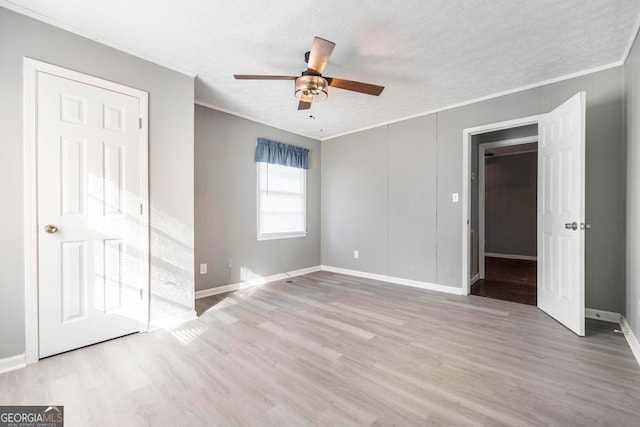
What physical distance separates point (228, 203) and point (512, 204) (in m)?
6.95

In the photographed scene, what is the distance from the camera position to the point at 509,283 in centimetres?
435

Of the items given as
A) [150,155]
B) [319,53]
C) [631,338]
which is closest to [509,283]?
[631,338]

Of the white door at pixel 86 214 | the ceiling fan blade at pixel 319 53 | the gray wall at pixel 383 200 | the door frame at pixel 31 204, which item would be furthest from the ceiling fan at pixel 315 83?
the gray wall at pixel 383 200

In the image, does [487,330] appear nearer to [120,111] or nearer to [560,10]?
[560,10]

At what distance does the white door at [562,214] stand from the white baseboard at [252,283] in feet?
11.0

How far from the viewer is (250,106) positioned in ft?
12.1

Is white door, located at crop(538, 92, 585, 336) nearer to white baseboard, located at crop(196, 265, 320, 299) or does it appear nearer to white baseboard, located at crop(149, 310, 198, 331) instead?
white baseboard, located at crop(196, 265, 320, 299)

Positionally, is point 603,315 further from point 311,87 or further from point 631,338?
point 311,87

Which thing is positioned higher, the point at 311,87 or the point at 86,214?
the point at 311,87

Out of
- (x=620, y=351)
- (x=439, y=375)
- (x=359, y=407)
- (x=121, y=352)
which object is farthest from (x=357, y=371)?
(x=620, y=351)

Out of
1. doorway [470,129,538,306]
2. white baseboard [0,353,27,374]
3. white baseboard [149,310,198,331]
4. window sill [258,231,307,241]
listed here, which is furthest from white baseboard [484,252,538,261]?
white baseboard [0,353,27,374]

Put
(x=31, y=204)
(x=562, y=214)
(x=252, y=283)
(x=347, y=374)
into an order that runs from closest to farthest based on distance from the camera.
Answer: (x=347, y=374), (x=31, y=204), (x=562, y=214), (x=252, y=283)

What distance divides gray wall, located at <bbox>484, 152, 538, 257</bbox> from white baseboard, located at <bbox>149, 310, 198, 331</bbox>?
24.2 feet

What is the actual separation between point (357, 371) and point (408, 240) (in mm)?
2616
